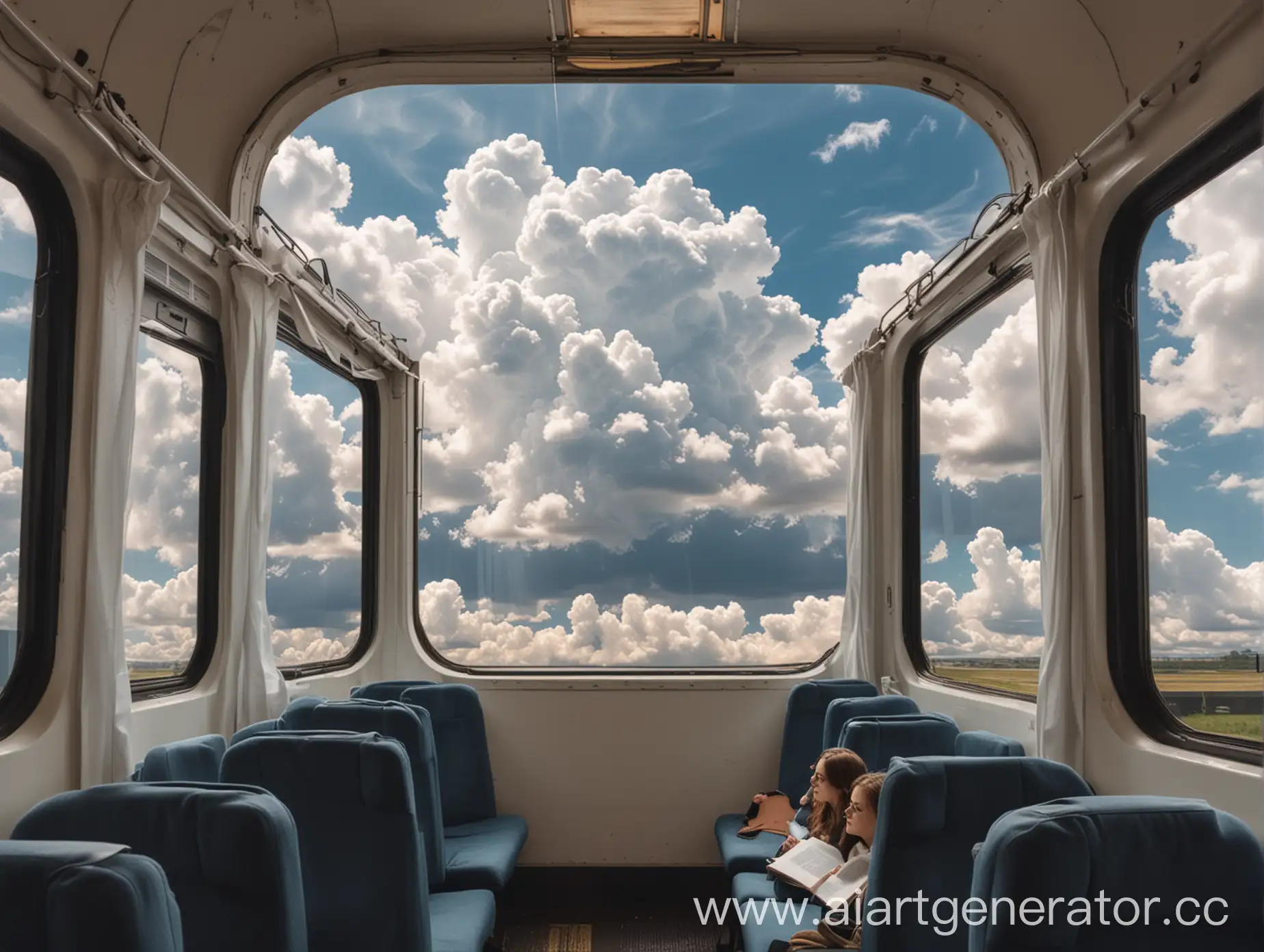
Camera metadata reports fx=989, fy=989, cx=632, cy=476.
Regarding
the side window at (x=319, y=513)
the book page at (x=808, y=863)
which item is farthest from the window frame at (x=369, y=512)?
the book page at (x=808, y=863)

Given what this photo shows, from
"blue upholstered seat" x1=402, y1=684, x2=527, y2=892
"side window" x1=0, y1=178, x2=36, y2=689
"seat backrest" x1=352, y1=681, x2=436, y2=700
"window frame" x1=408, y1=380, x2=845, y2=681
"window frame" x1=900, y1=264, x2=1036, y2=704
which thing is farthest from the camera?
"window frame" x1=408, y1=380, x2=845, y2=681

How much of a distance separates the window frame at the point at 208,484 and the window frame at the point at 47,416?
75 cm

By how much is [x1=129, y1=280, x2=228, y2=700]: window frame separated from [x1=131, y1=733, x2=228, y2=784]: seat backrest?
0.71 m

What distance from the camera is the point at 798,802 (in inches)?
165

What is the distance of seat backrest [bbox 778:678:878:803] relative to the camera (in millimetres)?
4199

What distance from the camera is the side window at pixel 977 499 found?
3564 mm

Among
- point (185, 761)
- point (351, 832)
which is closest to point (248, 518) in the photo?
point (185, 761)

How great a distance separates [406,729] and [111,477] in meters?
1.19

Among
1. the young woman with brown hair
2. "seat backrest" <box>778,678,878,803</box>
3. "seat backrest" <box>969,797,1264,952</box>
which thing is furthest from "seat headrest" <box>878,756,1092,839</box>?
"seat backrest" <box>778,678,878,803</box>

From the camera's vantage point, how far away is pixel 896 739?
3.26m

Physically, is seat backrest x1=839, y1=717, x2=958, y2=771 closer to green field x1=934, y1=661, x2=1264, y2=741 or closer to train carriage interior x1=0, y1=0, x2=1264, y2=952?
train carriage interior x1=0, y1=0, x2=1264, y2=952

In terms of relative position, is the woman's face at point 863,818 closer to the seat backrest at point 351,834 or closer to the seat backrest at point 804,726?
the seat backrest at point 351,834

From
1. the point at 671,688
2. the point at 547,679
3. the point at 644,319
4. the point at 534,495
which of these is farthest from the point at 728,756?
the point at 644,319

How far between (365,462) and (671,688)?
1.91 m
